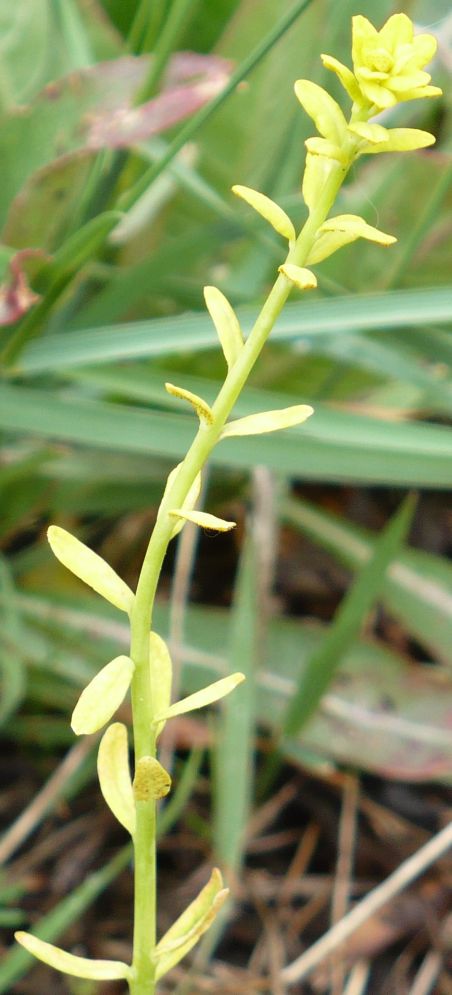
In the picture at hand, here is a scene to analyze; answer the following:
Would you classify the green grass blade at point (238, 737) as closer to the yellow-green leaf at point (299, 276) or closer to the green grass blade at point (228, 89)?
the green grass blade at point (228, 89)

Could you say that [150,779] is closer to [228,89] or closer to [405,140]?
[405,140]

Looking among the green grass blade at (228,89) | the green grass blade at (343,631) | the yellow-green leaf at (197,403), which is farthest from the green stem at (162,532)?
the green grass blade at (343,631)

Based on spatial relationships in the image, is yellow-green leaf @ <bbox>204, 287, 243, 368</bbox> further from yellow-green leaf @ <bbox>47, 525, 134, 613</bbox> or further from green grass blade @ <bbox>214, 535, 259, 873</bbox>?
green grass blade @ <bbox>214, 535, 259, 873</bbox>

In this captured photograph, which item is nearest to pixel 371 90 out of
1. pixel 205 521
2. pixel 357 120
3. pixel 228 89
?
pixel 357 120

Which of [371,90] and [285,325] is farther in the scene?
[285,325]

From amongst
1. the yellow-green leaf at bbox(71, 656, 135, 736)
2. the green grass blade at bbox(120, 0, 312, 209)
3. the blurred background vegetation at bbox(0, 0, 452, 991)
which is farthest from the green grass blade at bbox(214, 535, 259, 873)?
the yellow-green leaf at bbox(71, 656, 135, 736)
